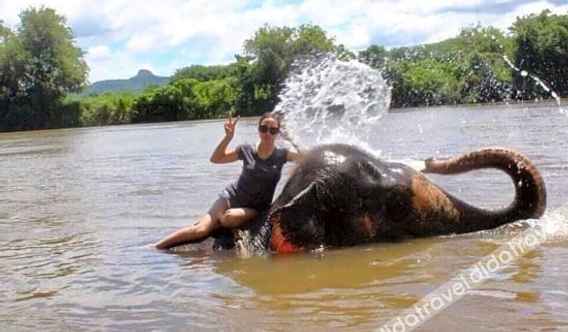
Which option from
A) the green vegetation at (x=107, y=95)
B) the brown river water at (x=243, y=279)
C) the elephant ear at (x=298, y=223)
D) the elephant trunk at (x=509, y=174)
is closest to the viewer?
the brown river water at (x=243, y=279)

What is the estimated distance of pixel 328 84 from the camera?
33.3 feet

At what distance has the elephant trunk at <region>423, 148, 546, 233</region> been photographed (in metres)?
7.33

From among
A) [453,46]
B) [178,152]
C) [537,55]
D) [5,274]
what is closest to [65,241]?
[5,274]

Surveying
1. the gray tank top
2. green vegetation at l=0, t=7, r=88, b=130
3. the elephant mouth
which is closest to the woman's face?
the gray tank top

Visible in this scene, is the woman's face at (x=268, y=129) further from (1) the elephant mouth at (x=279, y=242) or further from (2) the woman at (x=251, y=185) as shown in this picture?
(1) the elephant mouth at (x=279, y=242)

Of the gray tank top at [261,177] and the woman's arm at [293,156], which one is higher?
the woman's arm at [293,156]

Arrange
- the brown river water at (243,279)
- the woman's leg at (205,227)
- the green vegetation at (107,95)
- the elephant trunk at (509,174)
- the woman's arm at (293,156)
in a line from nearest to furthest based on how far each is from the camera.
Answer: the brown river water at (243,279) → the elephant trunk at (509,174) → the woman's arm at (293,156) → the woman's leg at (205,227) → the green vegetation at (107,95)

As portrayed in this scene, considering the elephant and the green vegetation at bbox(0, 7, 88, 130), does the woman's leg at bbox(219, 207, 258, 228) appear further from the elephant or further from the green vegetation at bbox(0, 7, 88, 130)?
the green vegetation at bbox(0, 7, 88, 130)

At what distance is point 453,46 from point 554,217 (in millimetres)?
19128

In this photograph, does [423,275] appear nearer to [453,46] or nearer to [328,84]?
[328,84]

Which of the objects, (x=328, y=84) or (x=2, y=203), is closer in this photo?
(x=328, y=84)

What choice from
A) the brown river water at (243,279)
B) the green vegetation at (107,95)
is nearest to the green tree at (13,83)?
the green vegetation at (107,95)

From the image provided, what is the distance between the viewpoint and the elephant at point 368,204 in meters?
7.01

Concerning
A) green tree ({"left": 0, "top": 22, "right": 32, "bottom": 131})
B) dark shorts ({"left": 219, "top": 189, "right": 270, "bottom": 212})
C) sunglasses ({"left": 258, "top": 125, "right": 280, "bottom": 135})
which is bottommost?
dark shorts ({"left": 219, "top": 189, "right": 270, "bottom": 212})
